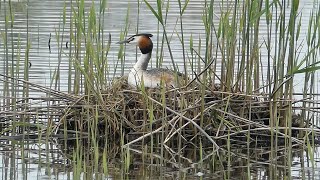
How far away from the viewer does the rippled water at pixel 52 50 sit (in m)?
7.20

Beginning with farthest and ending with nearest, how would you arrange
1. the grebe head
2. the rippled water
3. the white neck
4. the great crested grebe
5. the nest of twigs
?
1. the grebe head
2. the white neck
3. the great crested grebe
4. the nest of twigs
5. the rippled water

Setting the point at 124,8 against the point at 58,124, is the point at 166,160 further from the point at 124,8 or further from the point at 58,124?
the point at 124,8

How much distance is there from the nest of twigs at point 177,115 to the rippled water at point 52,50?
14.1 inches

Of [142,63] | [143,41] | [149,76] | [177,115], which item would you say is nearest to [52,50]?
[143,41]

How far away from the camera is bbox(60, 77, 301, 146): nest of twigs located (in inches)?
311

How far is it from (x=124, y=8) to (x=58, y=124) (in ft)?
29.5

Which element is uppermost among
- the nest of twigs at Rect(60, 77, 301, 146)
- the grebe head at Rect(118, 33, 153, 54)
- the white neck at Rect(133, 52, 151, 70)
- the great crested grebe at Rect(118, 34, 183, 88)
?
the grebe head at Rect(118, 33, 153, 54)

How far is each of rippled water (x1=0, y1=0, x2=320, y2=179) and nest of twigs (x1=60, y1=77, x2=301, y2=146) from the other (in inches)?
14.1

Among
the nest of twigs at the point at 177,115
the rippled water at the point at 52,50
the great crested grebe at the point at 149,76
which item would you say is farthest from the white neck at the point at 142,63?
the nest of twigs at the point at 177,115

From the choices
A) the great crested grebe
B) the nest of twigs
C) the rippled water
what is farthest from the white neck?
the nest of twigs

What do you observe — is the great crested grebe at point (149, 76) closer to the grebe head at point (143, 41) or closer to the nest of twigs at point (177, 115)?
the grebe head at point (143, 41)

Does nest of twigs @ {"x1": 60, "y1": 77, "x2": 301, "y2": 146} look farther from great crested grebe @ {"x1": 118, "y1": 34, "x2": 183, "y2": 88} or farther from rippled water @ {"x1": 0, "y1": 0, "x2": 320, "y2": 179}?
rippled water @ {"x1": 0, "y1": 0, "x2": 320, "y2": 179}

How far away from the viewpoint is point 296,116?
8383mm

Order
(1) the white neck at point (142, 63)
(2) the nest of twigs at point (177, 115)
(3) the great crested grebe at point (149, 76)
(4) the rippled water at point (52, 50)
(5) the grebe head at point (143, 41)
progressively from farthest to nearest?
(5) the grebe head at point (143, 41)
(1) the white neck at point (142, 63)
(3) the great crested grebe at point (149, 76)
(2) the nest of twigs at point (177, 115)
(4) the rippled water at point (52, 50)
